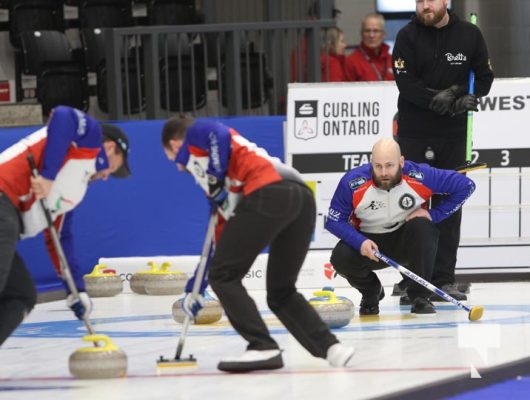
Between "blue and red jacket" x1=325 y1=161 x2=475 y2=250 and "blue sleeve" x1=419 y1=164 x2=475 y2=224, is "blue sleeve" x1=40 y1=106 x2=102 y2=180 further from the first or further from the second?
"blue sleeve" x1=419 y1=164 x2=475 y2=224

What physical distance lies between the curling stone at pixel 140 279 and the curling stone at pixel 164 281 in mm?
32

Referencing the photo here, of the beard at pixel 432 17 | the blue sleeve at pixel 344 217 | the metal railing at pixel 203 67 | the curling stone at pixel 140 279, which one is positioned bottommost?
the curling stone at pixel 140 279

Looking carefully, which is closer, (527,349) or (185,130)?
(185,130)

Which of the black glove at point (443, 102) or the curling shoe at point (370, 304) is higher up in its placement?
the black glove at point (443, 102)

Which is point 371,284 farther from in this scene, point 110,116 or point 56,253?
point 110,116

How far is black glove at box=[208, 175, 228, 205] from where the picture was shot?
245 inches

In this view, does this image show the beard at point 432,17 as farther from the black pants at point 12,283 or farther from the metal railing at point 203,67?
the black pants at point 12,283

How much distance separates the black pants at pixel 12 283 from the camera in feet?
19.6

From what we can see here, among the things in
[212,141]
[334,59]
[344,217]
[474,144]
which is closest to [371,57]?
[334,59]

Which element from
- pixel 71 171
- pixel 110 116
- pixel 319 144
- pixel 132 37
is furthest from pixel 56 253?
pixel 132 37

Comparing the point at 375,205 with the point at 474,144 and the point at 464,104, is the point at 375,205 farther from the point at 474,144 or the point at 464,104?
the point at 474,144

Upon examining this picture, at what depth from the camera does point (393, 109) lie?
10.0 meters

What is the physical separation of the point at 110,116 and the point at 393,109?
2.09m

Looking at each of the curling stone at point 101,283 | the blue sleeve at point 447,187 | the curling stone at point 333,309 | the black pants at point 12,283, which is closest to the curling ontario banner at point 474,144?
the curling stone at point 101,283
